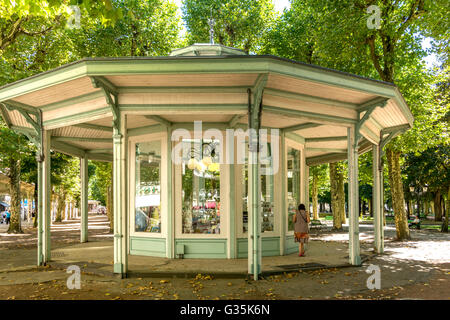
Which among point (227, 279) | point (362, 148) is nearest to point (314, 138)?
point (362, 148)

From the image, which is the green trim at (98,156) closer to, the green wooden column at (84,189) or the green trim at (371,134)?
the green wooden column at (84,189)

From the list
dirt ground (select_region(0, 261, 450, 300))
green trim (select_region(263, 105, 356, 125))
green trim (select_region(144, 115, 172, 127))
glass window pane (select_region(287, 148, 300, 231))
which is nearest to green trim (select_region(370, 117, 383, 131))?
green trim (select_region(263, 105, 356, 125))

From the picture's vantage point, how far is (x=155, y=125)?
10.8 metres

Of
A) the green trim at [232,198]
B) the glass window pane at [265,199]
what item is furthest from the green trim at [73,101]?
the glass window pane at [265,199]

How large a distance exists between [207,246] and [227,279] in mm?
2361

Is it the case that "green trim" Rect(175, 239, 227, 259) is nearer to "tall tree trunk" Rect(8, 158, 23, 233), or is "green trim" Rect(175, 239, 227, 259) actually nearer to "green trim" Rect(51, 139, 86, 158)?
"green trim" Rect(51, 139, 86, 158)

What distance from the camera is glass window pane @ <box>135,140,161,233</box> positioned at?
34.8 ft

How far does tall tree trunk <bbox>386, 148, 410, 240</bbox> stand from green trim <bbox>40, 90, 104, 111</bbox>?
1289 cm

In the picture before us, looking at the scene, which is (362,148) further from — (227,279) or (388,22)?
(227,279)

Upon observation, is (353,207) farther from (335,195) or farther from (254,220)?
(335,195)

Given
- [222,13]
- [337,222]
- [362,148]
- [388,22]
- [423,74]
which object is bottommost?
[337,222]

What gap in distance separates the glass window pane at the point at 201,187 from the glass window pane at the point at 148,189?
836 millimetres

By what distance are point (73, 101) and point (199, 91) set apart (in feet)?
10.6
